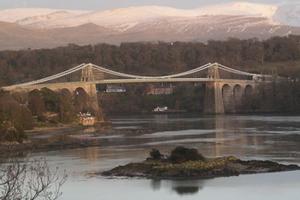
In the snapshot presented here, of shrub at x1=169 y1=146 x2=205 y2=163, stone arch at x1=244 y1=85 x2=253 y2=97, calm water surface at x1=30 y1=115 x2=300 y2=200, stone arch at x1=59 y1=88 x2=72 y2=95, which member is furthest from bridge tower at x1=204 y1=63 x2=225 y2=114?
shrub at x1=169 y1=146 x2=205 y2=163

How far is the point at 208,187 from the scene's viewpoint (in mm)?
13344

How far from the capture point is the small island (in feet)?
49.0

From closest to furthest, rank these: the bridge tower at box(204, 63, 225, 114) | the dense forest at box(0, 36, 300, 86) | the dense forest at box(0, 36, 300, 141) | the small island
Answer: the small island → the bridge tower at box(204, 63, 225, 114) → the dense forest at box(0, 36, 300, 141) → the dense forest at box(0, 36, 300, 86)

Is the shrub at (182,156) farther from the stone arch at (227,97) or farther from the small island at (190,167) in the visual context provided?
the stone arch at (227,97)

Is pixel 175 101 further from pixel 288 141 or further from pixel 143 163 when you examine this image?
pixel 143 163

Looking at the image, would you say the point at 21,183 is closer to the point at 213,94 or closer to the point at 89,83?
the point at 89,83

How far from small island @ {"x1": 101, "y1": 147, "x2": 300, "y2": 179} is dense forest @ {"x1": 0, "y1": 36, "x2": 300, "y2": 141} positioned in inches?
1012

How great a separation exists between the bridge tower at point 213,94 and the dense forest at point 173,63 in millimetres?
1827

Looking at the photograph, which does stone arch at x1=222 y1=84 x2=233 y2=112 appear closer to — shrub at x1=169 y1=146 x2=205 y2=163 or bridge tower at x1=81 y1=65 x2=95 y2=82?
bridge tower at x1=81 y1=65 x2=95 y2=82

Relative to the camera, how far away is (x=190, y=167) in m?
15.2

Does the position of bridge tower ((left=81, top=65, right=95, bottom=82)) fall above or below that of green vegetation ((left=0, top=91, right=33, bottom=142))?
above

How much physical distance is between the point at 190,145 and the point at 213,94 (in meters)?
31.2

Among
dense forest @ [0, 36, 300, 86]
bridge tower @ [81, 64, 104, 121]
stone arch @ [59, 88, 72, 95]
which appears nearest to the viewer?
stone arch @ [59, 88, 72, 95]

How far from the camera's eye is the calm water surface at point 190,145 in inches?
499
